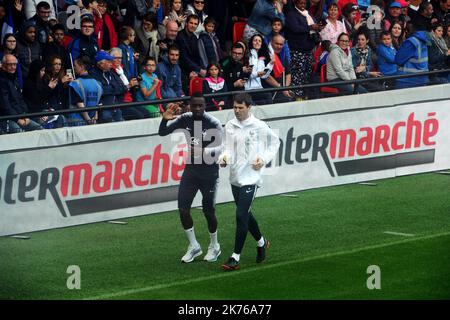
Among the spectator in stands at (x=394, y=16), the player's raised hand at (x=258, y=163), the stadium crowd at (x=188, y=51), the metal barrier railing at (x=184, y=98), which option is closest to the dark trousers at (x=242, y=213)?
the player's raised hand at (x=258, y=163)

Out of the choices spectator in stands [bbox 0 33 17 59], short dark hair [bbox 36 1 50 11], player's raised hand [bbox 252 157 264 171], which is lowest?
player's raised hand [bbox 252 157 264 171]

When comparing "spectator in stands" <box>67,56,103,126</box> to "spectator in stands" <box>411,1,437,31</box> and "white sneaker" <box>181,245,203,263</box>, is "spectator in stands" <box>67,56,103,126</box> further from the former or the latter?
"spectator in stands" <box>411,1,437,31</box>

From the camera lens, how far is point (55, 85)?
677 inches

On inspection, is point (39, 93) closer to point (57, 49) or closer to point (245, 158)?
point (57, 49)

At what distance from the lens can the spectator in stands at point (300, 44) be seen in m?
21.1

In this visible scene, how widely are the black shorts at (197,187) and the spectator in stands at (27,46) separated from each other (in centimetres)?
503

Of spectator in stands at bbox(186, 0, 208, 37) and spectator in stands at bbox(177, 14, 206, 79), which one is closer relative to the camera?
spectator in stands at bbox(177, 14, 206, 79)

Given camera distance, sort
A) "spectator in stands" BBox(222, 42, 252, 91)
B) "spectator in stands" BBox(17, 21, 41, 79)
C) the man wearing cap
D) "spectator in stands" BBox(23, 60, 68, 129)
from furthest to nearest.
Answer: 1. "spectator in stands" BBox(222, 42, 252, 91)
2. "spectator in stands" BBox(17, 21, 41, 79)
3. the man wearing cap
4. "spectator in stands" BBox(23, 60, 68, 129)

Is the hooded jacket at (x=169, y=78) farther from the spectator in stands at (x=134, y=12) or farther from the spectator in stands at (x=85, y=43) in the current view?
the spectator in stands at (x=85, y=43)

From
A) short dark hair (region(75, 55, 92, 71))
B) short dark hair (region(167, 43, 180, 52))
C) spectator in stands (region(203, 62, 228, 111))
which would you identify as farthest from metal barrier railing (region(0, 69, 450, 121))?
short dark hair (region(167, 43, 180, 52))

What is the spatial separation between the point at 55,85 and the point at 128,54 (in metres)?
1.91

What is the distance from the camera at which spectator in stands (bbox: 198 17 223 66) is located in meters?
20.0

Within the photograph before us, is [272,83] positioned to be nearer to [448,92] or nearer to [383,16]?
[448,92]

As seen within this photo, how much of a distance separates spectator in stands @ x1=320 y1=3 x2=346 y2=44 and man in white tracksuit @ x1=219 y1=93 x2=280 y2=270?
813cm
